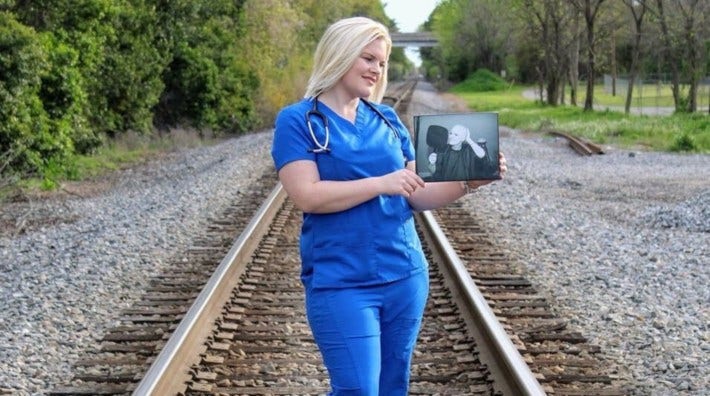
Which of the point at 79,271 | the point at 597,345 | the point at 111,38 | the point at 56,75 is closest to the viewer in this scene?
the point at 597,345

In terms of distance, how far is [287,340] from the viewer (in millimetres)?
6820

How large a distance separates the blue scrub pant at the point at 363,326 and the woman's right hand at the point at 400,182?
0.33 m

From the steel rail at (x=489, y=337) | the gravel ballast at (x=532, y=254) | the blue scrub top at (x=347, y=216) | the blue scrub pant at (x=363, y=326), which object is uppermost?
the blue scrub top at (x=347, y=216)

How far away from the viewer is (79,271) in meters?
9.02

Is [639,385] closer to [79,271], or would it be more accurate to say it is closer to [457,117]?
[457,117]

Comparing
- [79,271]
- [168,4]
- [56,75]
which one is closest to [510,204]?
[79,271]

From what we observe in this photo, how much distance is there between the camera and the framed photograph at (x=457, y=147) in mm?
3555

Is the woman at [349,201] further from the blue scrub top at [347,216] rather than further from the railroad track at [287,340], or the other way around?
the railroad track at [287,340]

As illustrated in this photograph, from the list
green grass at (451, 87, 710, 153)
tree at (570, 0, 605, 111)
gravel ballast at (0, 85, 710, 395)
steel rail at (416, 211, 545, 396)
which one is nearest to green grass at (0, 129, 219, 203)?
gravel ballast at (0, 85, 710, 395)

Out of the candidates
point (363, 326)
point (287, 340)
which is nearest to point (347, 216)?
point (363, 326)

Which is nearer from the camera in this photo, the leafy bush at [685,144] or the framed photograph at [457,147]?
the framed photograph at [457,147]

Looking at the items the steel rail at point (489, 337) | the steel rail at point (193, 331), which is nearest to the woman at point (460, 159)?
the steel rail at point (489, 337)

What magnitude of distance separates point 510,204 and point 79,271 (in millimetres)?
5866

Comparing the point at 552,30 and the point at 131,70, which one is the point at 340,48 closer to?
the point at 131,70
